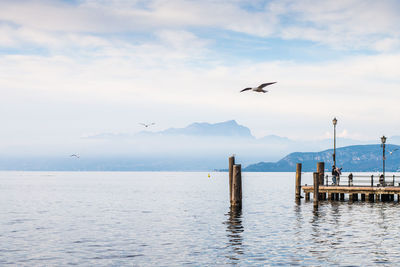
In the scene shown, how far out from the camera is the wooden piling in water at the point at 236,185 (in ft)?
140

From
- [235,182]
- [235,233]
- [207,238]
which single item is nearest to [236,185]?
[235,182]

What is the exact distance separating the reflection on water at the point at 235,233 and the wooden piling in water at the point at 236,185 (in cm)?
60

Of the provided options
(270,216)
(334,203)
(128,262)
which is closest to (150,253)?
(128,262)

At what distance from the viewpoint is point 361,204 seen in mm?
52344

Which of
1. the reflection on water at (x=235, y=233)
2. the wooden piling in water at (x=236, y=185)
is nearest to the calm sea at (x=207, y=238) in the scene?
the reflection on water at (x=235, y=233)

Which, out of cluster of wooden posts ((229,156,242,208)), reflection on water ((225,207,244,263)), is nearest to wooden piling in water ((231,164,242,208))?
cluster of wooden posts ((229,156,242,208))

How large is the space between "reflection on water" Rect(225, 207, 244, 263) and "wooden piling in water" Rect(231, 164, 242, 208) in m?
0.60

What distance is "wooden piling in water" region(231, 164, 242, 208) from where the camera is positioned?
42.8m

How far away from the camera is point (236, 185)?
44062mm

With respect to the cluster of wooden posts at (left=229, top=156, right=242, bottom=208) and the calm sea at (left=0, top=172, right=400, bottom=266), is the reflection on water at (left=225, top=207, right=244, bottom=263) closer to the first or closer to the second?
the calm sea at (left=0, top=172, right=400, bottom=266)

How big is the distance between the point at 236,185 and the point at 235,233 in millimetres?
10864

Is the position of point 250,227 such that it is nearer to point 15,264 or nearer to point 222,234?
point 222,234

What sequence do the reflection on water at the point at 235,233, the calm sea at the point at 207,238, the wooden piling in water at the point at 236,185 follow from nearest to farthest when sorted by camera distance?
the calm sea at the point at 207,238 → the reflection on water at the point at 235,233 → the wooden piling in water at the point at 236,185

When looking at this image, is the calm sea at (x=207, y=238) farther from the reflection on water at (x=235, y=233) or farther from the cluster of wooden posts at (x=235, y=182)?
the cluster of wooden posts at (x=235, y=182)
